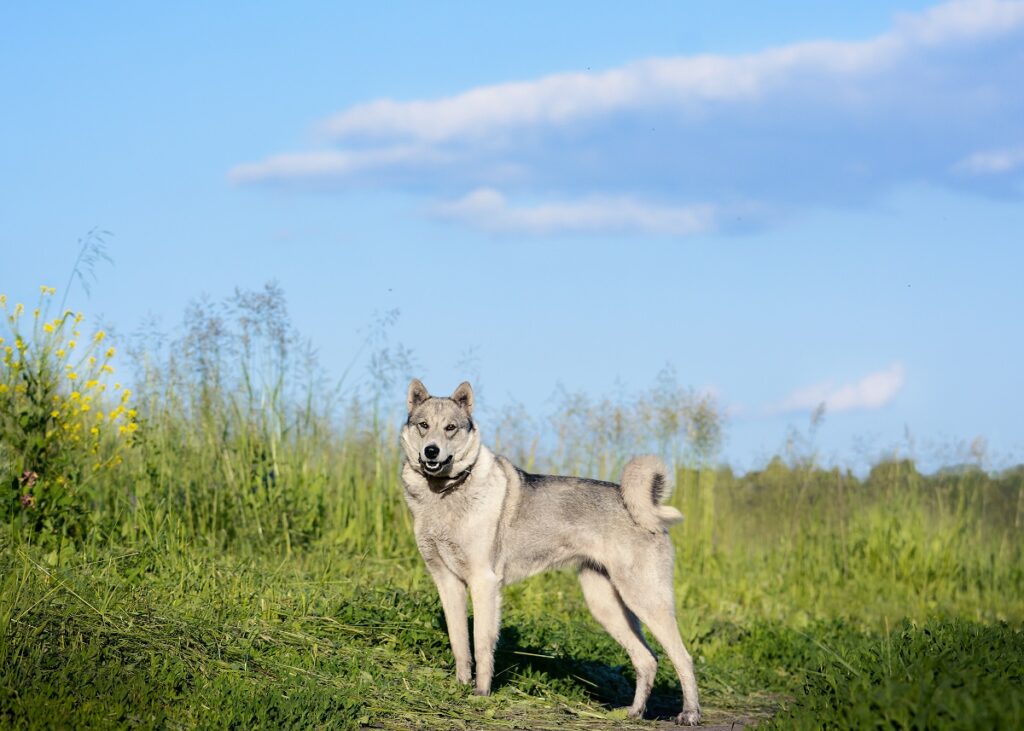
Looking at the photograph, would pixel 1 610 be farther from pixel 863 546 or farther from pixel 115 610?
pixel 863 546

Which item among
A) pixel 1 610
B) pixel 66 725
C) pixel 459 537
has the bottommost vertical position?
pixel 66 725

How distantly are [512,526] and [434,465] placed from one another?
28.2 inches

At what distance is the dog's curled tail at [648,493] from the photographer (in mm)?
7559

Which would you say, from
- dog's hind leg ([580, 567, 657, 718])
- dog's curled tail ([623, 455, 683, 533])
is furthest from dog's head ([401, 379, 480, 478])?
dog's hind leg ([580, 567, 657, 718])

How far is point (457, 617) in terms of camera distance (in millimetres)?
7484

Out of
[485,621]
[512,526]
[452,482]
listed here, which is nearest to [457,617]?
[485,621]

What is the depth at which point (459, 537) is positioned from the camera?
739cm

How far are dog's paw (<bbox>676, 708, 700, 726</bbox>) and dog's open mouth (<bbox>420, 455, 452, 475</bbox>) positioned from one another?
2.40m

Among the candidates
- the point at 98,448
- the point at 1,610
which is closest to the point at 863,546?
the point at 98,448

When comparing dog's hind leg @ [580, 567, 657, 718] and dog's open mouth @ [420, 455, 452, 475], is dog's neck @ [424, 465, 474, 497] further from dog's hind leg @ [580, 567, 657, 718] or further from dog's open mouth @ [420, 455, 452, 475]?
dog's hind leg @ [580, 567, 657, 718]

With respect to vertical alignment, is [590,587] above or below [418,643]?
above

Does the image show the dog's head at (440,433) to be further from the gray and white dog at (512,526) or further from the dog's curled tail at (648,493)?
the dog's curled tail at (648,493)

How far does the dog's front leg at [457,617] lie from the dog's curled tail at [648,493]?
1.32 meters

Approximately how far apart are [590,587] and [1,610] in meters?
3.85
